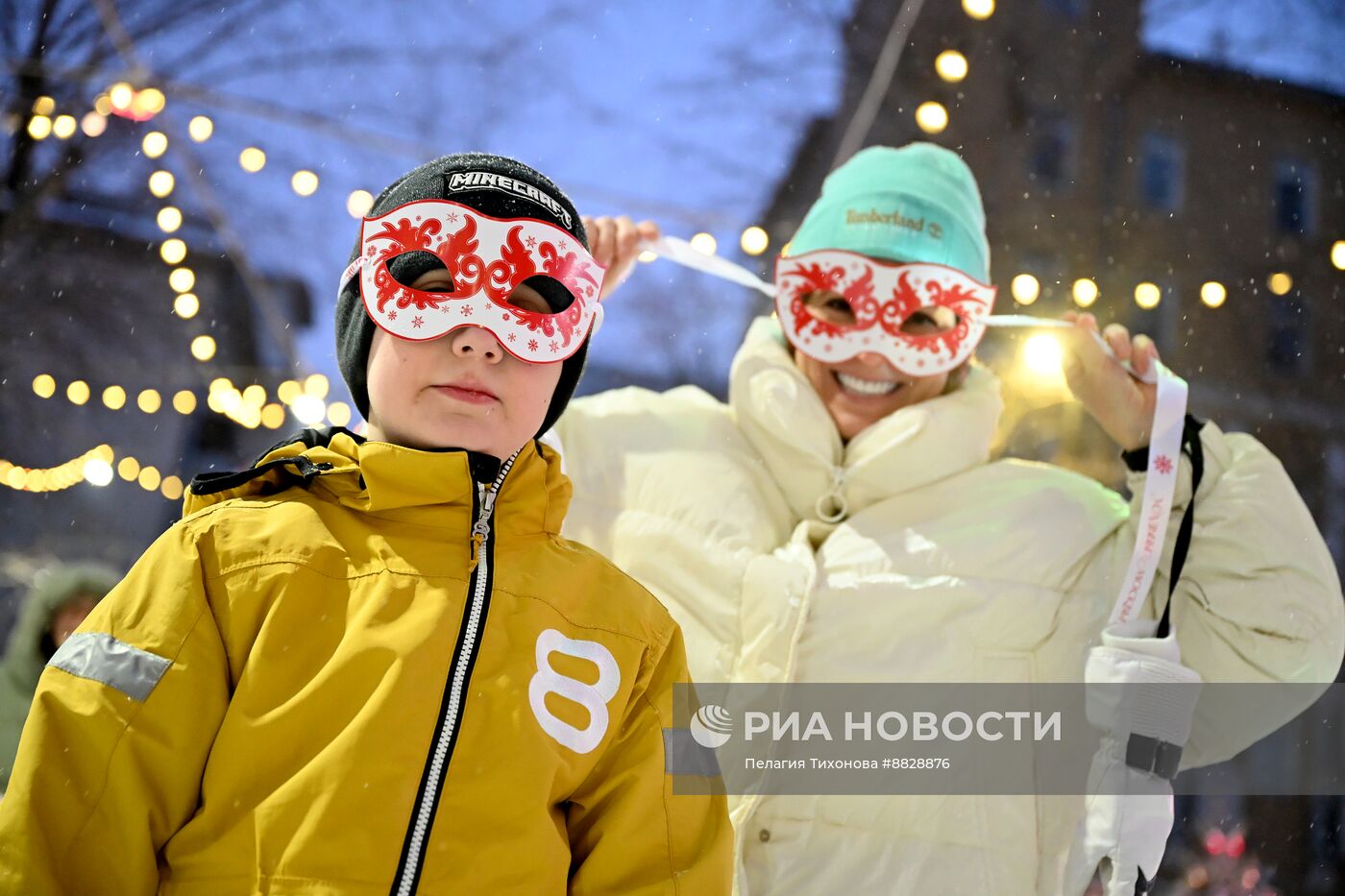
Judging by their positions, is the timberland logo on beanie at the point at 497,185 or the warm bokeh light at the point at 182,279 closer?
the timberland logo on beanie at the point at 497,185

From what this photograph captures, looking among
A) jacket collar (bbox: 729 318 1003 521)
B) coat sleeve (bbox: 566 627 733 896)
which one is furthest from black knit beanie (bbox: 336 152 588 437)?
jacket collar (bbox: 729 318 1003 521)

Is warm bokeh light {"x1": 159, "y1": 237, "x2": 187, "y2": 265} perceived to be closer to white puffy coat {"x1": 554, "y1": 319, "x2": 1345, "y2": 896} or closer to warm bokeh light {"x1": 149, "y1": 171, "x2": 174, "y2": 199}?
warm bokeh light {"x1": 149, "y1": 171, "x2": 174, "y2": 199}

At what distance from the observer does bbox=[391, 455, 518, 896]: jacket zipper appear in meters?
1.34

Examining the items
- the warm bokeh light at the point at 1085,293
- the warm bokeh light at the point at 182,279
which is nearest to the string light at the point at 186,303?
the warm bokeh light at the point at 182,279

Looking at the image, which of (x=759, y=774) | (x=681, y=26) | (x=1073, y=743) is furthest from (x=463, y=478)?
(x=681, y=26)

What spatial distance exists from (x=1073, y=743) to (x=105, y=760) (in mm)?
1550

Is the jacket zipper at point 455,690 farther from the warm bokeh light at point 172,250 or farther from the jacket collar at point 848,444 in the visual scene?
the warm bokeh light at point 172,250

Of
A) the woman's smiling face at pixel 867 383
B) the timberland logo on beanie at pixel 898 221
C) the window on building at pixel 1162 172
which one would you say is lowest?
the woman's smiling face at pixel 867 383

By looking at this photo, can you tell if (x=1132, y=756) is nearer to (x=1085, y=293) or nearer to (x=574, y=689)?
(x=574, y=689)

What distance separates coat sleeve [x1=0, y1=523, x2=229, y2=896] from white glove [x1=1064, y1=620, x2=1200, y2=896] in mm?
1360

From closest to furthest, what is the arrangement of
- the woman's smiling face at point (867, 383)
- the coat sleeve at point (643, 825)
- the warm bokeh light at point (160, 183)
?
the coat sleeve at point (643, 825)
the woman's smiling face at point (867, 383)
the warm bokeh light at point (160, 183)

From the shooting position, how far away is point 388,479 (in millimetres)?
1506

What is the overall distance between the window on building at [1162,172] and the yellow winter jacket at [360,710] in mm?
5440

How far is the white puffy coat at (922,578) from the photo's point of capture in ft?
6.61
